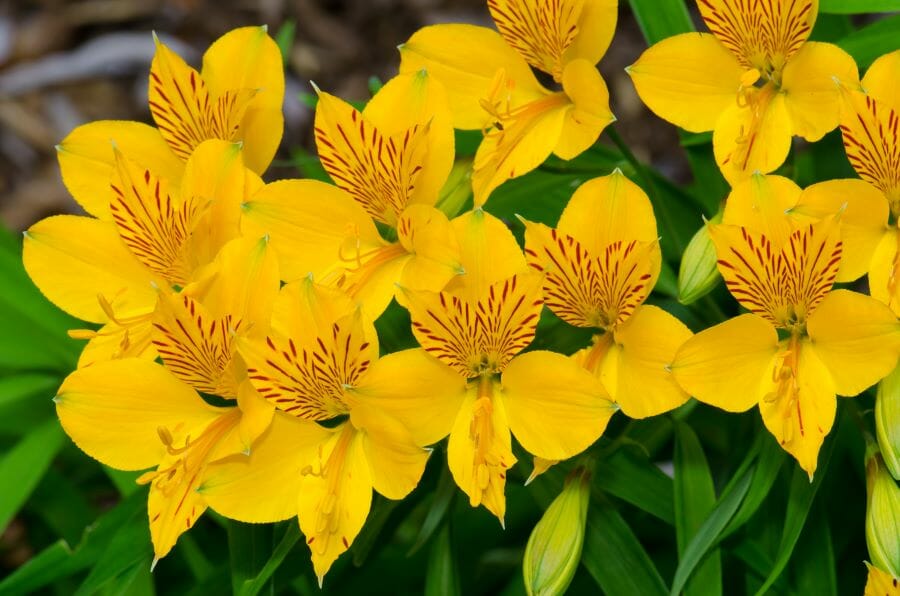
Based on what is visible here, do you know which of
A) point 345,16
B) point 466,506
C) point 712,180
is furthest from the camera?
point 345,16

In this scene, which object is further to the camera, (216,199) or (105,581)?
(105,581)

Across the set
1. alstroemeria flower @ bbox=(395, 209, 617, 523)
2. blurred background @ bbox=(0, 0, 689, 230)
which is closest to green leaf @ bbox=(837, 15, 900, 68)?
alstroemeria flower @ bbox=(395, 209, 617, 523)

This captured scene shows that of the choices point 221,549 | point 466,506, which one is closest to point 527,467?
point 466,506

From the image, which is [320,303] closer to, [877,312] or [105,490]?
[877,312]

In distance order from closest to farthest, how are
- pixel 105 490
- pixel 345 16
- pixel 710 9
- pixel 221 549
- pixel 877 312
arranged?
pixel 877 312 → pixel 710 9 → pixel 221 549 → pixel 105 490 → pixel 345 16

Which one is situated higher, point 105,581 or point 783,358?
point 783,358

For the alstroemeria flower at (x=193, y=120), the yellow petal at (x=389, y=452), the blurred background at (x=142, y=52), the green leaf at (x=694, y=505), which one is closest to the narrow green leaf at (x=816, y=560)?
the green leaf at (x=694, y=505)

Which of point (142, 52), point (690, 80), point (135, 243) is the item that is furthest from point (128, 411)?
point (142, 52)
